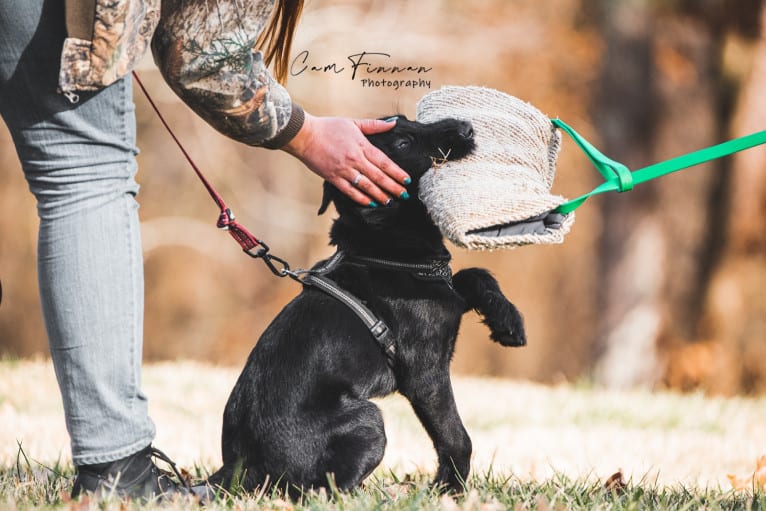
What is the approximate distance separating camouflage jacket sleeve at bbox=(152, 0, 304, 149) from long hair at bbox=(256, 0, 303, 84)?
0.30 meters

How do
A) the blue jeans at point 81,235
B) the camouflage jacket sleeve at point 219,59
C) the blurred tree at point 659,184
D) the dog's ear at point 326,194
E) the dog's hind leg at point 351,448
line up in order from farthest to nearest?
the blurred tree at point 659,184 → the dog's ear at point 326,194 → the dog's hind leg at point 351,448 → the camouflage jacket sleeve at point 219,59 → the blue jeans at point 81,235

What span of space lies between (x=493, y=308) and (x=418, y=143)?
2.12ft

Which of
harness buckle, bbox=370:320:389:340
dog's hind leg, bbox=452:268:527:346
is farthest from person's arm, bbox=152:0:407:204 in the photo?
dog's hind leg, bbox=452:268:527:346

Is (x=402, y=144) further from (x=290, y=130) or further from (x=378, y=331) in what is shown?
(x=378, y=331)

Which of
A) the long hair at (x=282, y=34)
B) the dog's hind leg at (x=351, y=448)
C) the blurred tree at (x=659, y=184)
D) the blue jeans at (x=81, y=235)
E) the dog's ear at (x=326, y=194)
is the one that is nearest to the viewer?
the blue jeans at (x=81, y=235)

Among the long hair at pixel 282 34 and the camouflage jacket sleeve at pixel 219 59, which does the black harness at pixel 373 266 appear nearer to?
the camouflage jacket sleeve at pixel 219 59

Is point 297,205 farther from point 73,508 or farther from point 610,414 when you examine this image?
point 73,508

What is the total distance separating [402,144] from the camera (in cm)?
325

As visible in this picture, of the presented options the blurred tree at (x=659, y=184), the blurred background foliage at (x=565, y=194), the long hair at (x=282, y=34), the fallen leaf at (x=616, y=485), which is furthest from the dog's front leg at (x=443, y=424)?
the blurred tree at (x=659, y=184)

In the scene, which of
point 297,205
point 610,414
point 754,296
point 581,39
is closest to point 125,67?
point 610,414

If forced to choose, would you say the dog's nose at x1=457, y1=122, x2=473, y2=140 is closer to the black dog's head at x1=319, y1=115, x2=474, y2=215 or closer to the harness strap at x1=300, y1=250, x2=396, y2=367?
the black dog's head at x1=319, y1=115, x2=474, y2=215

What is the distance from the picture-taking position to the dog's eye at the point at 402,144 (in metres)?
3.24

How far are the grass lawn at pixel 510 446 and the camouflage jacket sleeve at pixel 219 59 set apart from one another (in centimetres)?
113

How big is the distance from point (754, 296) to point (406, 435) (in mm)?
6951
